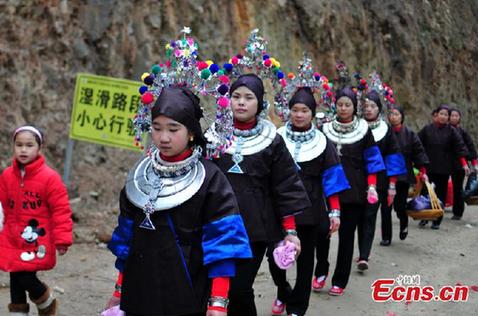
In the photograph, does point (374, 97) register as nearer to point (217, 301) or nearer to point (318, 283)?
point (318, 283)

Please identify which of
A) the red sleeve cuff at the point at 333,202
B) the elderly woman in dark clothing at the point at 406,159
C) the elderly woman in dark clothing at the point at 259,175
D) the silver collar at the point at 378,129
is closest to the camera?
the elderly woman in dark clothing at the point at 259,175

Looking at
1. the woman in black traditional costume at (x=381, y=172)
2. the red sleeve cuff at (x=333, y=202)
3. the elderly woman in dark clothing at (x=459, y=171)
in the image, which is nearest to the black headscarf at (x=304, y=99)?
the red sleeve cuff at (x=333, y=202)

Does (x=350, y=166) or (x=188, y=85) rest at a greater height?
(x=188, y=85)

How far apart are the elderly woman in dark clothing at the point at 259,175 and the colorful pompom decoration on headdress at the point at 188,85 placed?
2.28 ft

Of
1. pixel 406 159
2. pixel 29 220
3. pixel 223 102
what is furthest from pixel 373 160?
pixel 29 220

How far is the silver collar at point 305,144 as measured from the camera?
229 inches

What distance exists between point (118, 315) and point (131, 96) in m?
5.58

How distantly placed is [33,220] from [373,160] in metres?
3.57

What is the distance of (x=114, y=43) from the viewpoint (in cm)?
1045

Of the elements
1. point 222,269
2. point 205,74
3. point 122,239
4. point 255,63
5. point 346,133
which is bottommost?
point 222,269

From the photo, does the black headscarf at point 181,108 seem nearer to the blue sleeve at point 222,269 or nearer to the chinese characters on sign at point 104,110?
the blue sleeve at point 222,269

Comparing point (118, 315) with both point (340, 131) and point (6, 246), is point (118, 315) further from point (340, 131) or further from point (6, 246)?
point (340, 131)

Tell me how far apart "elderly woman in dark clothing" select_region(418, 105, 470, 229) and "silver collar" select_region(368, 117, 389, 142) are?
3.73 meters

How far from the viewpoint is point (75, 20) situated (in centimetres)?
1006
